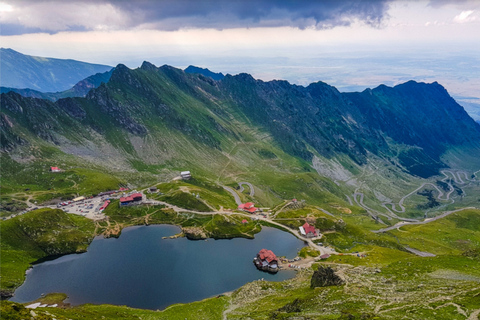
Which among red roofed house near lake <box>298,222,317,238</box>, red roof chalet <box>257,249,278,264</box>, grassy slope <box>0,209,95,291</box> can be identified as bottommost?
red roofed house near lake <box>298,222,317,238</box>

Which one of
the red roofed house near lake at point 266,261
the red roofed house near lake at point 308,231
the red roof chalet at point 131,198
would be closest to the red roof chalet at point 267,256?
the red roofed house near lake at point 266,261

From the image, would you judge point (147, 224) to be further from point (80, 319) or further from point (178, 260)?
point (80, 319)

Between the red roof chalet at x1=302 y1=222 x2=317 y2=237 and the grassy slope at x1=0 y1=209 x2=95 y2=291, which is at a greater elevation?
the grassy slope at x1=0 y1=209 x2=95 y2=291

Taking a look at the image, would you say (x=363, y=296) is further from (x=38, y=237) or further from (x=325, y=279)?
(x=38, y=237)

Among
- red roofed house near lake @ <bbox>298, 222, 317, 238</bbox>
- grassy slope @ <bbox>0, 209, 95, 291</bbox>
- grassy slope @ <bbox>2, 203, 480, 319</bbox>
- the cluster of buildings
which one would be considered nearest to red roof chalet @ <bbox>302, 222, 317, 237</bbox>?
red roofed house near lake @ <bbox>298, 222, 317, 238</bbox>

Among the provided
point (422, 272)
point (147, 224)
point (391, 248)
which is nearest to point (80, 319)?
point (147, 224)

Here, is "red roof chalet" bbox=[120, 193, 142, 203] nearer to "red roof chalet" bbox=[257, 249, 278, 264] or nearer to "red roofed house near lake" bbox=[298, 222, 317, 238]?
"red roof chalet" bbox=[257, 249, 278, 264]

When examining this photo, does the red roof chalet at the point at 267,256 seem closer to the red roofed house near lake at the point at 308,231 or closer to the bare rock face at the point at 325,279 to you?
the bare rock face at the point at 325,279
